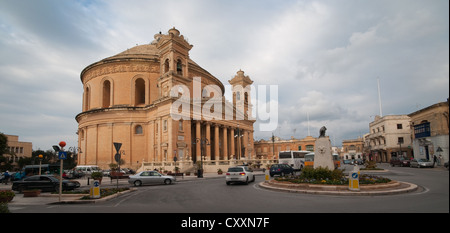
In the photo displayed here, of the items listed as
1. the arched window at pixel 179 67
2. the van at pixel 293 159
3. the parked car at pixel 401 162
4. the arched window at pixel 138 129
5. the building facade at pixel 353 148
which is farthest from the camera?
the building facade at pixel 353 148

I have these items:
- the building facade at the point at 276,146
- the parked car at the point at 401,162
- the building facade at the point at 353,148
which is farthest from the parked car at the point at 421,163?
the building facade at the point at 353,148

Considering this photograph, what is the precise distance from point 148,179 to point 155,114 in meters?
22.0

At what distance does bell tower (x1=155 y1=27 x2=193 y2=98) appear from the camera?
132ft

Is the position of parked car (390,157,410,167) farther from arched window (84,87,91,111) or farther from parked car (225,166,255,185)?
arched window (84,87,91,111)

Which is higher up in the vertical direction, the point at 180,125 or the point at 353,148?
the point at 180,125

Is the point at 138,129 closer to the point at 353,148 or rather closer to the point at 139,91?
the point at 139,91

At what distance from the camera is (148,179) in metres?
21.3

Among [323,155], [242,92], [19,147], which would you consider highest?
[242,92]

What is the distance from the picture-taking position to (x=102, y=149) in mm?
44906

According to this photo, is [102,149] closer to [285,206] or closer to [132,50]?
[132,50]

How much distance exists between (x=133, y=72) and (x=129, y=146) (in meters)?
13.6

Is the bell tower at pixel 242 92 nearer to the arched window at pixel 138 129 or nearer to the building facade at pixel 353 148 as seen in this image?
the arched window at pixel 138 129

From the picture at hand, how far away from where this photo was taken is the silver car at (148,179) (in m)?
21.0

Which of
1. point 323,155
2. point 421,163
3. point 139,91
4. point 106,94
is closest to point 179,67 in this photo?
point 139,91
